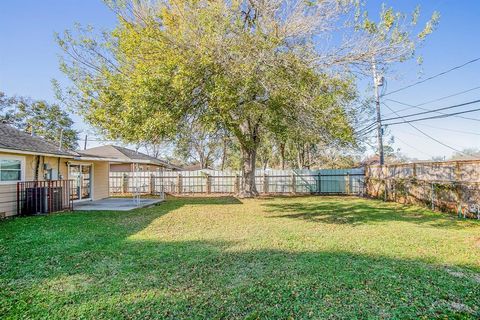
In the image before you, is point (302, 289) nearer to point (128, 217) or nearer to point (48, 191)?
point (128, 217)

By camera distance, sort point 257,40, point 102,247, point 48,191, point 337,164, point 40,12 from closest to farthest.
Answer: point 102,247
point 257,40
point 40,12
point 48,191
point 337,164

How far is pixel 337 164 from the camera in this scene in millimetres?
28453

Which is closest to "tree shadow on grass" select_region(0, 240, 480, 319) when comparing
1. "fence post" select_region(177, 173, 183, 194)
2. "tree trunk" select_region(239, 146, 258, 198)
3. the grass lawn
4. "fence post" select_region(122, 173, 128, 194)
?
the grass lawn

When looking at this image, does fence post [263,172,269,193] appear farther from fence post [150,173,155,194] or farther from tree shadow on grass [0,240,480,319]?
tree shadow on grass [0,240,480,319]

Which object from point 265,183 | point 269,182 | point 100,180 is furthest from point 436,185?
point 100,180

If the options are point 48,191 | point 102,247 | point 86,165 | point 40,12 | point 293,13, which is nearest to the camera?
point 102,247

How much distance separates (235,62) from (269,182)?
11356mm

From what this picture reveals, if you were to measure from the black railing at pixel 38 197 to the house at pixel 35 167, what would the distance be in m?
0.16

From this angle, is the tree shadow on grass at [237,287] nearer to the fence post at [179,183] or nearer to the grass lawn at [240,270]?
the grass lawn at [240,270]

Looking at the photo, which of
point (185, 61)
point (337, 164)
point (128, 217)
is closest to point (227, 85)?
point (185, 61)

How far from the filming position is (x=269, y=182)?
18156 millimetres

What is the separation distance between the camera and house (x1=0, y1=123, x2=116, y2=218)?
30.9 ft

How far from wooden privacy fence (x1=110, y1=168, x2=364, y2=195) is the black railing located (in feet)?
22.6

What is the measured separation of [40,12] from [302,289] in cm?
1146
